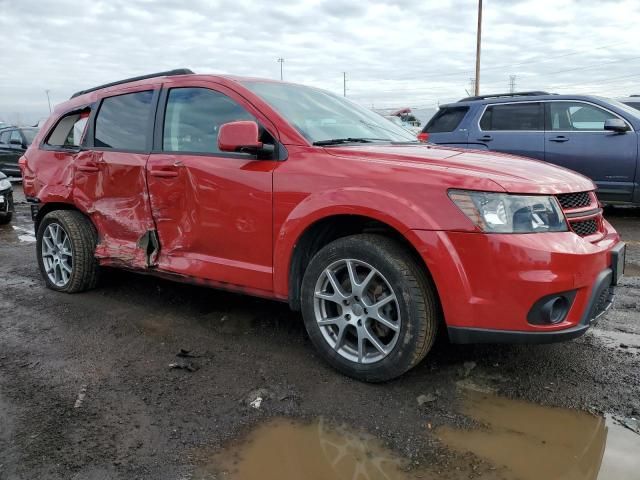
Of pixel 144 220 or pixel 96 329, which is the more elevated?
pixel 144 220

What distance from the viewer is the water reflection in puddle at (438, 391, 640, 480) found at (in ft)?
7.23

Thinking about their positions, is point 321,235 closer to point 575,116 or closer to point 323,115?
point 323,115

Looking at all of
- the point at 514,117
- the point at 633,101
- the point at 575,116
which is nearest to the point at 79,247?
the point at 514,117

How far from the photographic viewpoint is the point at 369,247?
2.83 meters

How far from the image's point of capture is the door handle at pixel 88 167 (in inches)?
166

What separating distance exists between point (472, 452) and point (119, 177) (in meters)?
3.04

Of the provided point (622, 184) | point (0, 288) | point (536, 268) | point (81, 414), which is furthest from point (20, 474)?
point (622, 184)

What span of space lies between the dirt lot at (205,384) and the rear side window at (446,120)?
475 centimetres

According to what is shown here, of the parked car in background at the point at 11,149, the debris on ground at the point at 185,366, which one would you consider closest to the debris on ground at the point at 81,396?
the debris on ground at the point at 185,366

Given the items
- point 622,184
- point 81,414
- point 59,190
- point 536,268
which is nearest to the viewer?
point 536,268

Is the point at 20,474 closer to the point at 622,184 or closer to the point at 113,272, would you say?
the point at 113,272

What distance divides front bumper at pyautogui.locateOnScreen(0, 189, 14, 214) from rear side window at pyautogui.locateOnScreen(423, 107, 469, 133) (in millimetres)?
6828

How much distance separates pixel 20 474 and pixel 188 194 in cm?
186

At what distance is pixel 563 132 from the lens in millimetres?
7594
